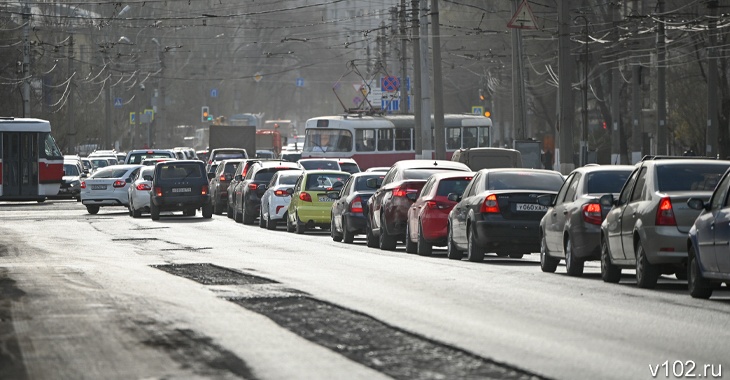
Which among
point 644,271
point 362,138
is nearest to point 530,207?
point 644,271

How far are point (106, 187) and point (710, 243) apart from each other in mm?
36436

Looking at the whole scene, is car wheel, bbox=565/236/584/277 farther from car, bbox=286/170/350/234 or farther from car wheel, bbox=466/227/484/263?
car, bbox=286/170/350/234

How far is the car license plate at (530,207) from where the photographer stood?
23228mm

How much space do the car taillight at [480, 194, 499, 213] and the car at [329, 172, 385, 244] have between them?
780 centimetres

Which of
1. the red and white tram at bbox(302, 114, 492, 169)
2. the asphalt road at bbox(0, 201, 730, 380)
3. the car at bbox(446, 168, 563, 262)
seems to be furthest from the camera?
the red and white tram at bbox(302, 114, 492, 169)

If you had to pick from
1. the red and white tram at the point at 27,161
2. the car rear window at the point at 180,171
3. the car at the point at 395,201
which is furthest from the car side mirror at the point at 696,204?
the red and white tram at the point at 27,161

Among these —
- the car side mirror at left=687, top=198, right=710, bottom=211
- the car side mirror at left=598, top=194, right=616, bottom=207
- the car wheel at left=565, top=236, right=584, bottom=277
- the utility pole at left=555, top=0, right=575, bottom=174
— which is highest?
the utility pole at left=555, top=0, right=575, bottom=174

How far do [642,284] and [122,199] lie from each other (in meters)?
34.5

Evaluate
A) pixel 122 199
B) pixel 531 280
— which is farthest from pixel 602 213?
pixel 122 199

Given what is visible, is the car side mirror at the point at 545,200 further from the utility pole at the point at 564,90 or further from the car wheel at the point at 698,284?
the utility pole at the point at 564,90

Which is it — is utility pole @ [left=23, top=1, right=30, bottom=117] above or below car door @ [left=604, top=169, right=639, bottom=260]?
above

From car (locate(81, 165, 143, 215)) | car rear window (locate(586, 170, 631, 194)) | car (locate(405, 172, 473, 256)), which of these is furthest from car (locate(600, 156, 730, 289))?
car (locate(81, 165, 143, 215))

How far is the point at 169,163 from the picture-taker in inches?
1772

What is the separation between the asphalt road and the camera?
10.2 metres
